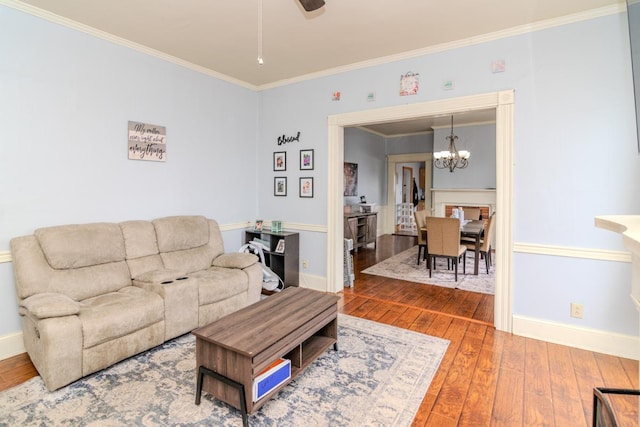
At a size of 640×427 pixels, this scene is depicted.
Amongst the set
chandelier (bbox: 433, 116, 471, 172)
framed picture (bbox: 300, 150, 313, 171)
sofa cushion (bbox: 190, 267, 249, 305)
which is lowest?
sofa cushion (bbox: 190, 267, 249, 305)

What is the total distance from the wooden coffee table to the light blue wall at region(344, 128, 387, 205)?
16.5 ft

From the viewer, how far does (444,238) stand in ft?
15.1

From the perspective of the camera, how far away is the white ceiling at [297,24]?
8.36 ft

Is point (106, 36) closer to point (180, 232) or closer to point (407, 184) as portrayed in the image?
point (180, 232)

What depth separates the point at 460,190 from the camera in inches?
275

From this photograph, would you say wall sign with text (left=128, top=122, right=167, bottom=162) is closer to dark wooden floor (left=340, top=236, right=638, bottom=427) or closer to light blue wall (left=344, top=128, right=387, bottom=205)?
Answer: dark wooden floor (left=340, top=236, right=638, bottom=427)

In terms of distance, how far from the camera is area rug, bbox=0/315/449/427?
1855 mm

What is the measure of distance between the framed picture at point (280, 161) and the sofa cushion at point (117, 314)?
2.34 m

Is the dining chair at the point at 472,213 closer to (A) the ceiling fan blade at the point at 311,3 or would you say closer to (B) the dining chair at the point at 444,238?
(B) the dining chair at the point at 444,238

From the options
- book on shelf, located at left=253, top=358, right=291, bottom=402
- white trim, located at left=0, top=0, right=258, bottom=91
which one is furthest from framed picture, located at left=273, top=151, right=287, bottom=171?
book on shelf, located at left=253, top=358, right=291, bottom=402

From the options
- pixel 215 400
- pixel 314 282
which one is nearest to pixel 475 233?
pixel 314 282

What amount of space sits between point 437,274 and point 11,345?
4856 millimetres

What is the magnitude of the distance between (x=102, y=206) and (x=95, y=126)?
744mm

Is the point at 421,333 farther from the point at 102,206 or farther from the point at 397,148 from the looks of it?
the point at 397,148
